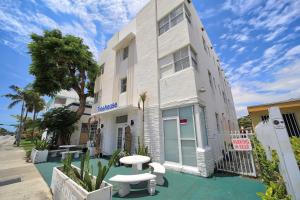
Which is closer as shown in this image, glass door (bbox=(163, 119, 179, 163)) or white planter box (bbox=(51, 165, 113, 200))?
white planter box (bbox=(51, 165, 113, 200))

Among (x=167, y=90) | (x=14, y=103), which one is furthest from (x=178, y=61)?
(x=14, y=103)

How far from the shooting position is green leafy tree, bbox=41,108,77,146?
47.9ft

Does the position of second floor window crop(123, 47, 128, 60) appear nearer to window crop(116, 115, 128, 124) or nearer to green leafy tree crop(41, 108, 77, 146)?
window crop(116, 115, 128, 124)

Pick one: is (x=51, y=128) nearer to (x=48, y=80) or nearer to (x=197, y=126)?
(x=48, y=80)

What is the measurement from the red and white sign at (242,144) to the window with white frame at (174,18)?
7.71 meters

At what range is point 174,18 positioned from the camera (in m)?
9.27

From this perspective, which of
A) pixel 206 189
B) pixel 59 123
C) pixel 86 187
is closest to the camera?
pixel 86 187

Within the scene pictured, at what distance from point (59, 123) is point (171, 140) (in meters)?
13.1

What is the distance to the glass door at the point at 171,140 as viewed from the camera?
25.2ft

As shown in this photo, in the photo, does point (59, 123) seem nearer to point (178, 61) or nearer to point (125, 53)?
point (125, 53)

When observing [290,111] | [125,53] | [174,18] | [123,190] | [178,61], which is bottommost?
[123,190]

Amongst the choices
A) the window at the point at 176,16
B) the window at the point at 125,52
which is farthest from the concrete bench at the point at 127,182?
the window at the point at 125,52

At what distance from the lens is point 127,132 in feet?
33.5

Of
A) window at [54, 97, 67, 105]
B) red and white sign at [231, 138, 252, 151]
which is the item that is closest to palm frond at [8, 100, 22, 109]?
window at [54, 97, 67, 105]
